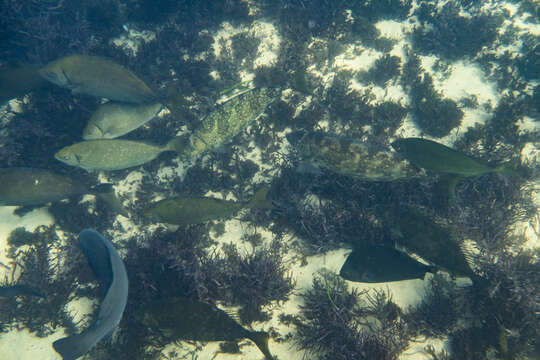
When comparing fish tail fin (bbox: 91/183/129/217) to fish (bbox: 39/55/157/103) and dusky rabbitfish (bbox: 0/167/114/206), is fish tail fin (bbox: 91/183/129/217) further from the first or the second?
fish (bbox: 39/55/157/103)

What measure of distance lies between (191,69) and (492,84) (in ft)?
27.0

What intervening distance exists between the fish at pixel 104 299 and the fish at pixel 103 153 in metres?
1.66

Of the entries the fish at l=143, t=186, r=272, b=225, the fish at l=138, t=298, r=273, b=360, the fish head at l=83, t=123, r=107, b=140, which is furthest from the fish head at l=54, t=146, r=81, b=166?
the fish at l=138, t=298, r=273, b=360

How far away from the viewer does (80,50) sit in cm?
754

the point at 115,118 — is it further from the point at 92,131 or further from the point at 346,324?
the point at 346,324

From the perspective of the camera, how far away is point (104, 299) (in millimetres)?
2758

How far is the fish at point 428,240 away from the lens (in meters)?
3.63

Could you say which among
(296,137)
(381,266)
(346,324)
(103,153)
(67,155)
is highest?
(296,137)

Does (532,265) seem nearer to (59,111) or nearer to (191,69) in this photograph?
(191,69)

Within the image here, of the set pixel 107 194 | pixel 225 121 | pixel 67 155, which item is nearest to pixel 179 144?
pixel 225 121

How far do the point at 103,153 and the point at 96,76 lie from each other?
163 centimetres

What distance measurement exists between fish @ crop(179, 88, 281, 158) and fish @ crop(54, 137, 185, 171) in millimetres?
808

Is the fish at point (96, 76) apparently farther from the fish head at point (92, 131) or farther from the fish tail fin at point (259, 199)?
the fish tail fin at point (259, 199)

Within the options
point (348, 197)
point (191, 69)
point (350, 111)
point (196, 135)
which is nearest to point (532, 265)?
point (348, 197)
